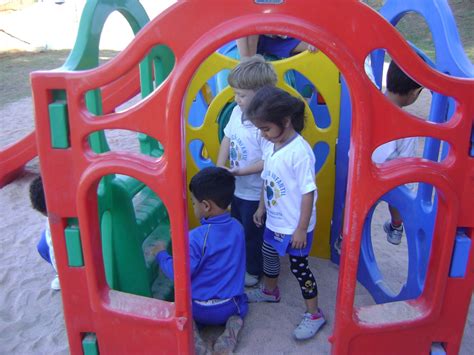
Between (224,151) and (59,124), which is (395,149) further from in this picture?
(59,124)

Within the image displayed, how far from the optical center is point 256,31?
1.52 m

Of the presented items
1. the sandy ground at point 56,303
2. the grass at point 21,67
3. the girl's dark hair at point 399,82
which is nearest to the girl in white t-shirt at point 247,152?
the sandy ground at point 56,303

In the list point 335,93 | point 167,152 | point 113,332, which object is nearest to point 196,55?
point 167,152

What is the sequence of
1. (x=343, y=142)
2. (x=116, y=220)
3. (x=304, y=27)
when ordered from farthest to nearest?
(x=343, y=142) → (x=116, y=220) → (x=304, y=27)

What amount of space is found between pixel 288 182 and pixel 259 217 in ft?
1.23

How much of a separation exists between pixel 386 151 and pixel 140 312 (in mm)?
1328

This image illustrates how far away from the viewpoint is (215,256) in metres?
2.16

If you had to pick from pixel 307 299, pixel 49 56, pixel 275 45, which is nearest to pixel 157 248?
pixel 307 299

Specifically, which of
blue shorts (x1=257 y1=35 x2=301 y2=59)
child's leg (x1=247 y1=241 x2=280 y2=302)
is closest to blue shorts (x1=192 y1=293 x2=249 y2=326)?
child's leg (x1=247 y1=241 x2=280 y2=302)

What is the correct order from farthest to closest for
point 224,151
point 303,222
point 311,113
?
point 311,113
point 224,151
point 303,222

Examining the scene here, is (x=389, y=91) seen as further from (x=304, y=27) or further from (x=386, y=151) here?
(x=304, y=27)

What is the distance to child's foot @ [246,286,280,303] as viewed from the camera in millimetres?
2559

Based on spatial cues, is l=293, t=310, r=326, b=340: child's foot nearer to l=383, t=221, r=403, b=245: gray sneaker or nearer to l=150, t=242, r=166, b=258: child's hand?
l=150, t=242, r=166, b=258: child's hand

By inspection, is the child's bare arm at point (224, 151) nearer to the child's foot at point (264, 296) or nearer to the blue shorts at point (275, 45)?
the child's foot at point (264, 296)
